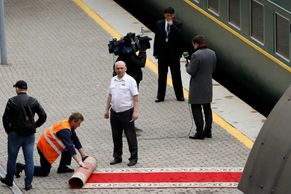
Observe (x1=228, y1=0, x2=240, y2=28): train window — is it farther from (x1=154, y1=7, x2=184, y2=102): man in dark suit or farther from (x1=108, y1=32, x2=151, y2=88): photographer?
(x1=108, y1=32, x2=151, y2=88): photographer

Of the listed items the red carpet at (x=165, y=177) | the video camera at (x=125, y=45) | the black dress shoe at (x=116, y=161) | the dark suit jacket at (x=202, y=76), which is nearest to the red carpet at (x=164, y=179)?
the red carpet at (x=165, y=177)

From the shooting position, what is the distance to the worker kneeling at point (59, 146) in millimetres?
13070

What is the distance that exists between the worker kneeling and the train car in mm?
4692

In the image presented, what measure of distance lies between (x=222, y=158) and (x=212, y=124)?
6.19 feet

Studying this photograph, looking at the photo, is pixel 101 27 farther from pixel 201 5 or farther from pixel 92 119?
pixel 92 119

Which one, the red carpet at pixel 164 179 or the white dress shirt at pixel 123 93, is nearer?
the red carpet at pixel 164 179

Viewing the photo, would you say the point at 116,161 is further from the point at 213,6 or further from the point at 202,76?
the point at 213,6

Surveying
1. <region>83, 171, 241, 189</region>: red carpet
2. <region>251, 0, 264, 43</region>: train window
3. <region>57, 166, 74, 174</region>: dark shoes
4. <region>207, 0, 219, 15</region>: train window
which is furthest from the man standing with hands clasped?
<region>207, 0, 219, 15</region>: train window

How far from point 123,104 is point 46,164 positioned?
1.33m

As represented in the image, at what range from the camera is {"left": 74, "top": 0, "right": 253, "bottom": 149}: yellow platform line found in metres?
15.4

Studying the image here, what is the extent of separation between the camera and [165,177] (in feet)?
44.1

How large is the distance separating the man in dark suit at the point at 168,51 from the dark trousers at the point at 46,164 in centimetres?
418

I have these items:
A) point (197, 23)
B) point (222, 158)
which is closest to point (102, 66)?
point (197, 23)

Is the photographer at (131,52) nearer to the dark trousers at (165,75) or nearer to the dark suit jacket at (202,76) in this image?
the dark suit jacket at (202,76)
